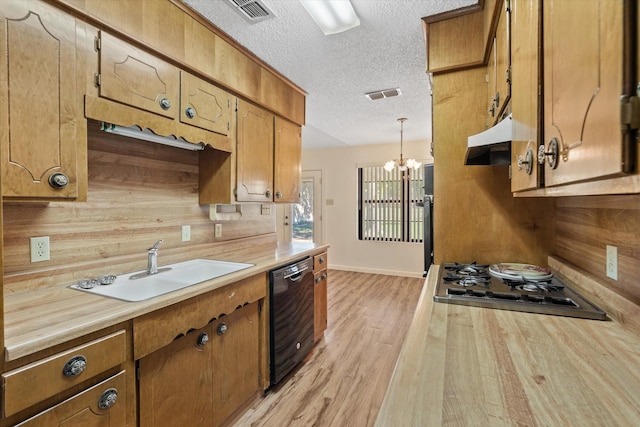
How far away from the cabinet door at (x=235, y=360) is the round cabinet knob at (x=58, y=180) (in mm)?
945

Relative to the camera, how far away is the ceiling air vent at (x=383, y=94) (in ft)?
9.66

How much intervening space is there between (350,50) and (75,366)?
7.62 ft

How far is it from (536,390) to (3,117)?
5.77ft

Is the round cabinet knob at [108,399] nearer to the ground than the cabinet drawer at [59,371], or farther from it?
nearer to the ground

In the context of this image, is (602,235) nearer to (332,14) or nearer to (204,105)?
(332,14)

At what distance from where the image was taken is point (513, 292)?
123cm

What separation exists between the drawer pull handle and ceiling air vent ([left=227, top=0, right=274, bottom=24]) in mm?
1822

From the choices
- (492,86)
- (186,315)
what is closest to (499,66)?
(492,86)

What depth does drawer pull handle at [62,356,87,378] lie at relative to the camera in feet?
3.14

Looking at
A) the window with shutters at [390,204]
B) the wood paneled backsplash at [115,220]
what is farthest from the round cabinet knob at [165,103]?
the window with shutters at [390,204]

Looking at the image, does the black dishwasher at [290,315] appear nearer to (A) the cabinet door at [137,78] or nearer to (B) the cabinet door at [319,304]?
(B) the cabinet door at [319,304]

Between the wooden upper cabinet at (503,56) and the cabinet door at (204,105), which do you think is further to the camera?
the cabinet door at (204,105)

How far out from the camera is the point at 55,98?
1174 mm

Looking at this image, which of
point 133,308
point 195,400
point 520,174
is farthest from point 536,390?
point 195,400
